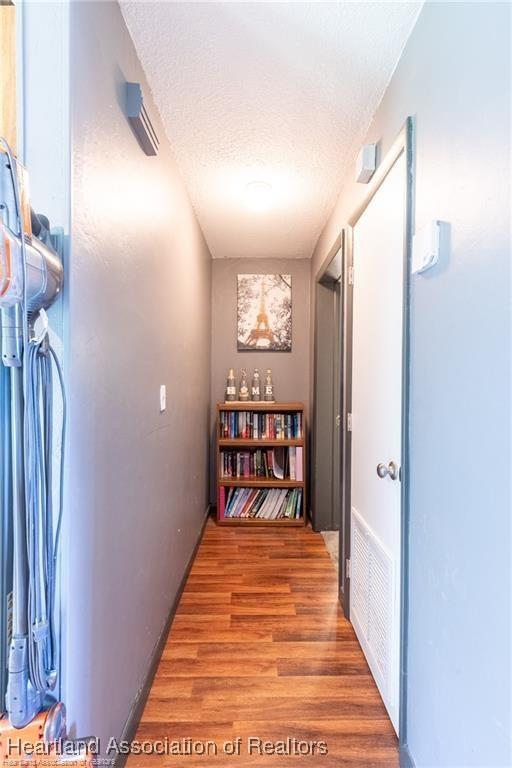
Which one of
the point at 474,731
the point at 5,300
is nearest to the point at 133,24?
A: the point at 5,300

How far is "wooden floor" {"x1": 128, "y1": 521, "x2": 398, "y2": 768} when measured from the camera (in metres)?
1.18

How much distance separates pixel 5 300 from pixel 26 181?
0.94 ft

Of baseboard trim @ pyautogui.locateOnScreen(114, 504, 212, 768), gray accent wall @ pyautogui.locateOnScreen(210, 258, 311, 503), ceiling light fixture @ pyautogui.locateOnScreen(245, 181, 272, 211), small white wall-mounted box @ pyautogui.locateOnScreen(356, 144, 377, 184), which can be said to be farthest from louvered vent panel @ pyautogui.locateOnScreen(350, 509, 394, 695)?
ceiling light fixture @ pyautogui.locateOnScreen(245, 181, 272, 211)

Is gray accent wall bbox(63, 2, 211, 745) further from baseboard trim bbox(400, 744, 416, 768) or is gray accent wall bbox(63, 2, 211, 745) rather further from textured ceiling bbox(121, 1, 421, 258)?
baseboard trim bbox(400, 744, 416, 768)

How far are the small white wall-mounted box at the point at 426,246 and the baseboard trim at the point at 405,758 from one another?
1510 mm

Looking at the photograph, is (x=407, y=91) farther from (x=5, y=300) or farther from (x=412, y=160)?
(x=5, y=300)

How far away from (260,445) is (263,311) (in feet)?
4.13

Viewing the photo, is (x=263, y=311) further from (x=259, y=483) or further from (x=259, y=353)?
(x=259, y=483)

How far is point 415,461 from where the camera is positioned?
1.10m

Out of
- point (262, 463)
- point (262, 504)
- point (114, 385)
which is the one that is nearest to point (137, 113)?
point (114, 385)

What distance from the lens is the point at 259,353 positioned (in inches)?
130

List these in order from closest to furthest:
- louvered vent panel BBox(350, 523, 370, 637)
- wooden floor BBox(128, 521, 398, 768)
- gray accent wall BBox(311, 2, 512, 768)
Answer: gray accent wall BBox(311, 2, 512, 768)
wooden floor BBox(128, 521, 398, 768)
louvered vent panel BBox(350, 523, 370, 637)

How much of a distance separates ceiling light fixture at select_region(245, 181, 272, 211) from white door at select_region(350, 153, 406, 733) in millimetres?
662

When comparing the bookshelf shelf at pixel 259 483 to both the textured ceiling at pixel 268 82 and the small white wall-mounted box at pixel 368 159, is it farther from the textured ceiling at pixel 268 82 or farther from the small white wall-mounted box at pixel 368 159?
the small white wall-mounted box at pixel 368 159
